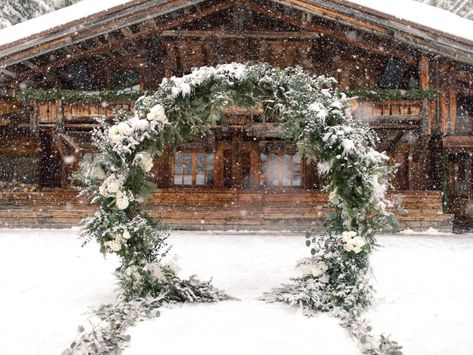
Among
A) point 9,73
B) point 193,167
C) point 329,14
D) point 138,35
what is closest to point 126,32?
point 138,35

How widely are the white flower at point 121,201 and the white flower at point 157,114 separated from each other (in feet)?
3.85

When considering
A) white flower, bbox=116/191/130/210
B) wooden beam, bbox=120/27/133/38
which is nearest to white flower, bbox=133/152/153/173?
white flower, bbox=116/191/130/210

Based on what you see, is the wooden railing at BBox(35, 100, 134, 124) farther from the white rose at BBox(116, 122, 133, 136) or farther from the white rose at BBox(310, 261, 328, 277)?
the white rose at BBox(310, 261, 328, 277)

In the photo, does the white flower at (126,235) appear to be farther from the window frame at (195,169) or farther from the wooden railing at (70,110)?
the window frame at (195,169)

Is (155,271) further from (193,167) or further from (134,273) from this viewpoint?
(193,167)

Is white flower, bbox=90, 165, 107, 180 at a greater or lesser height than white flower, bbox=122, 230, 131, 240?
greater

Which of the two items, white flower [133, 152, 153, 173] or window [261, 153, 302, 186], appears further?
window [261, 153, 302, 186]

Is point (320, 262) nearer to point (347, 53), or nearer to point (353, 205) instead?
point (353, 205)

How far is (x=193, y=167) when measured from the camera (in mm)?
17844

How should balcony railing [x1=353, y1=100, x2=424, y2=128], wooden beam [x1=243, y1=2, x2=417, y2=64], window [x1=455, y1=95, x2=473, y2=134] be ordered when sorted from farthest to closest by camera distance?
1. window [x1=455, y1=95, x2=473, y2=134]
2. wooden beam [x1=243, y1=2, x2=417, y2=64]
3. balcony railing [x1=353, y1=100, x2=424, y2=128]

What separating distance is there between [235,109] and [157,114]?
832cm

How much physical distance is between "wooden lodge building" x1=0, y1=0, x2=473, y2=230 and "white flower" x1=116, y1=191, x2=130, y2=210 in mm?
8139

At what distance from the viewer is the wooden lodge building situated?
15359 mm

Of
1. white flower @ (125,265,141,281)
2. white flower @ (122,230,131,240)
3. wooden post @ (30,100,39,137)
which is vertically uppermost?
wooden post @ (30,100,39,137)
